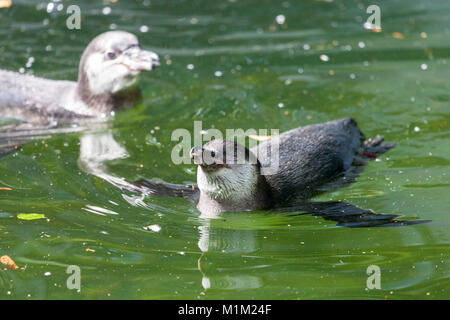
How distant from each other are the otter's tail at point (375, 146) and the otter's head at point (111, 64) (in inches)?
121

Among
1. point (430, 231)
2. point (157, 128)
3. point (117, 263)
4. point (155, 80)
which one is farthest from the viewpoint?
point (155, 80)

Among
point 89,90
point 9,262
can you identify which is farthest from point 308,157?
point 89,90

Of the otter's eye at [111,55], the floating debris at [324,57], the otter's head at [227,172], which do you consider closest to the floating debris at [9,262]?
the otter's head at [227,172]

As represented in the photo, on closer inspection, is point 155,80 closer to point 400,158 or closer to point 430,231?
point 400,158

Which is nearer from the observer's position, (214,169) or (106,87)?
(214,169)

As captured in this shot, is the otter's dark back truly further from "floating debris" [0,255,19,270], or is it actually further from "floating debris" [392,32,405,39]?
"floating debris" [392,32,405,39]

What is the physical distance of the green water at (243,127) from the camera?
226 inches

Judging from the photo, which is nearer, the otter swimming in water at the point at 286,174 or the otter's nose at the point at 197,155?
the otter's nose at the point at 197,155

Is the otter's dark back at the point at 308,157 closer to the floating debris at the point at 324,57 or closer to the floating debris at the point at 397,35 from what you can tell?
the floating debris at the point at 324,57

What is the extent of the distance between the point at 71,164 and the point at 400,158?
373 cm

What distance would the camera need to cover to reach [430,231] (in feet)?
21.2

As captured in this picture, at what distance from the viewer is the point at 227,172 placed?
21.7 feet

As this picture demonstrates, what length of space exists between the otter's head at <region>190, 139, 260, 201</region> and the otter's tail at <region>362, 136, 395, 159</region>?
6.23 ft
